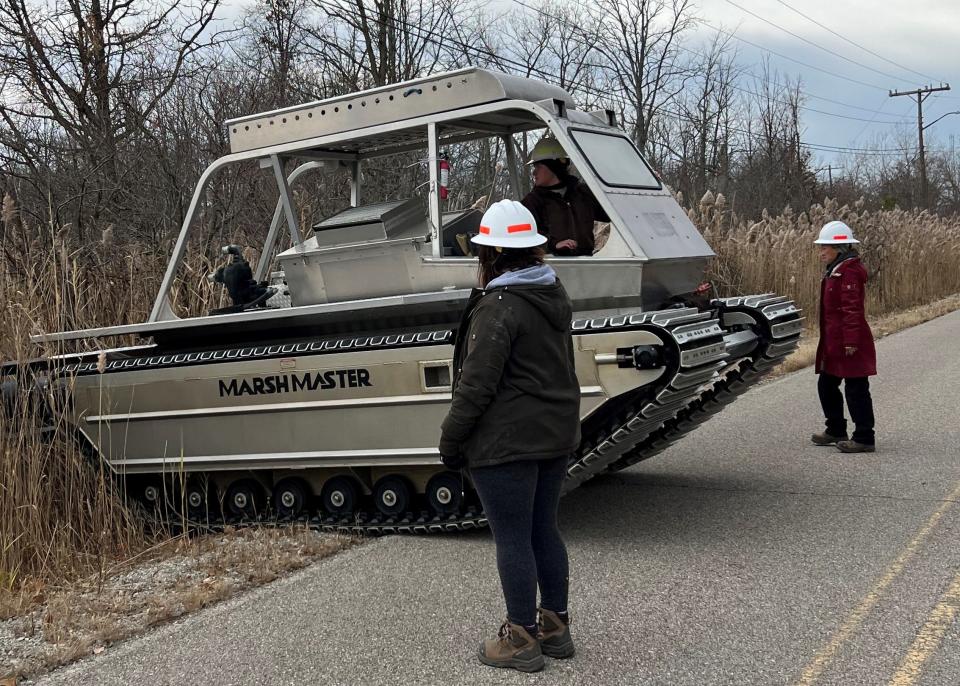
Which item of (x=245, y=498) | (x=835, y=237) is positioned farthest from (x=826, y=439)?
(x=245, y=498)

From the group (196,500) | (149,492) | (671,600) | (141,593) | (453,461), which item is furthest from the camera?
(149,492)

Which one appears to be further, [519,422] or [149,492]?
[149,492]

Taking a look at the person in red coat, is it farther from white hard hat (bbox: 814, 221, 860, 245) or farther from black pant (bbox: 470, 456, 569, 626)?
black pant (bbox: 470, 456, 569, 626)

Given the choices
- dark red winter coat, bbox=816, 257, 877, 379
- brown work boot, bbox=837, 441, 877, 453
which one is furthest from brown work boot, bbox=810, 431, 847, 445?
dark red winter coat, bbox=816, 257, 877, 379

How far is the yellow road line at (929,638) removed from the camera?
3.94 m

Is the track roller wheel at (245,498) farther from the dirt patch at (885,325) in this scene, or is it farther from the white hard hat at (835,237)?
the dirt patch at (885,325)

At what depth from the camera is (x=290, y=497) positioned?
6.84 metres

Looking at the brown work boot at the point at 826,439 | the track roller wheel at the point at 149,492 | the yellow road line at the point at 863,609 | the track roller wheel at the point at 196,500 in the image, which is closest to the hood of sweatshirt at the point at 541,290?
the yellow road line at the point at 863,609

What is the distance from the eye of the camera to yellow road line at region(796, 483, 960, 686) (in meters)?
4.04

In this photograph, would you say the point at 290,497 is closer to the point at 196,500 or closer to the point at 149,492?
the point at 196,500

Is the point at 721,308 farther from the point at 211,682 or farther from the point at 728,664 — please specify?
the point at 211,682

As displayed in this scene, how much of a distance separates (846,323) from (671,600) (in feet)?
13.1

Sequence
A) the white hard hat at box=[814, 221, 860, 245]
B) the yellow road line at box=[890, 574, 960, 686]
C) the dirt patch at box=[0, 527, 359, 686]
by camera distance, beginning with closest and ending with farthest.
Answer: the yellow road line at box=[890, 574, 960, 686] → the dirt patch at box=[0, 527, 359, 686] → the white hard hat at box=[814, 221, 860, 245]

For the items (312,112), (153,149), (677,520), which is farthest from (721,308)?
(153,149)
